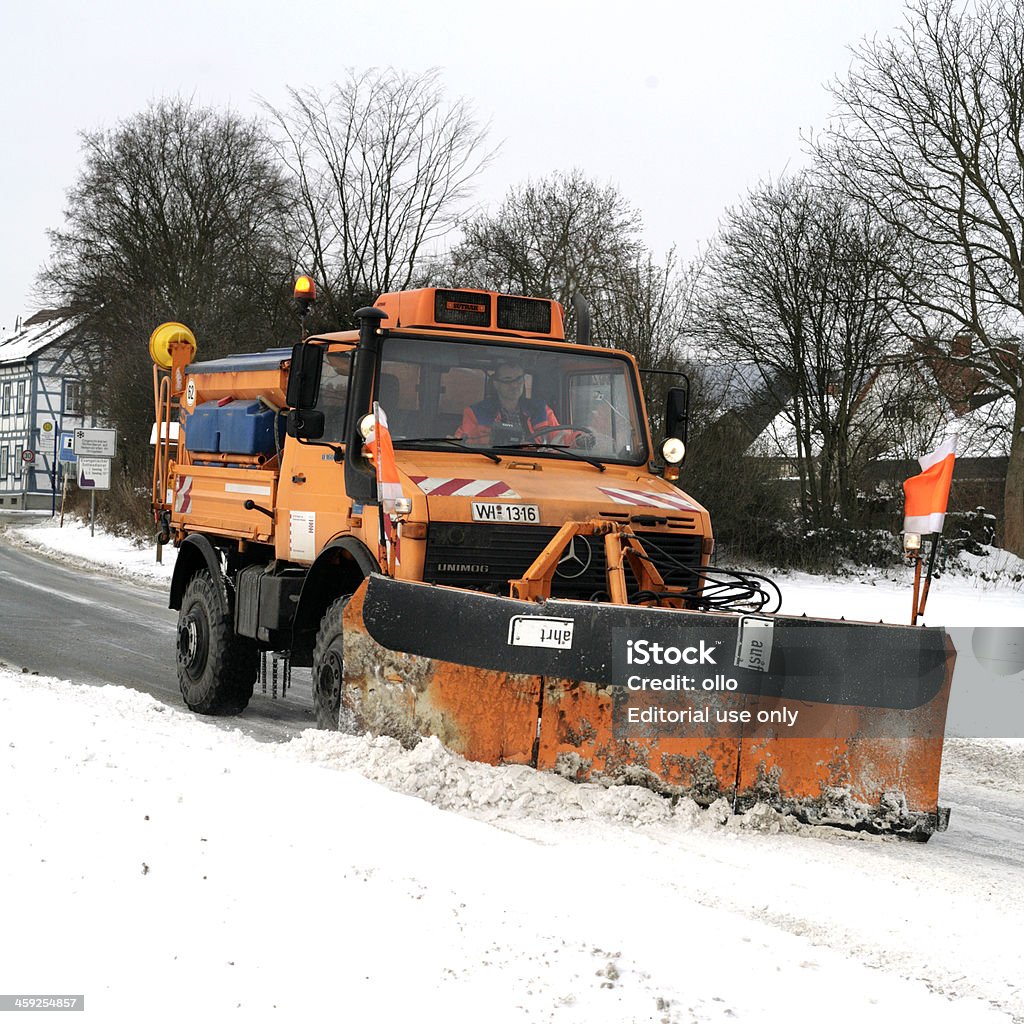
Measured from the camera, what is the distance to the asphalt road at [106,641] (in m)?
9.12

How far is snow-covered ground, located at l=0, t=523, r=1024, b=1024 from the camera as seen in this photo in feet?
11.1

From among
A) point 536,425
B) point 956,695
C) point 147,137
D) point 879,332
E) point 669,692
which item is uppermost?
point 147,137

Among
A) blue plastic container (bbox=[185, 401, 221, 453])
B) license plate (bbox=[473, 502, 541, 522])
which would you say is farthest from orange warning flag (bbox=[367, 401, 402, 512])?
blue plastic container (bbox=[185, 401, 221, 453])

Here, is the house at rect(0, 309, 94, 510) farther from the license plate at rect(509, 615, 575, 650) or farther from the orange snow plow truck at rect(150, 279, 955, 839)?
the license plate at rect(509, 615, 575, 650)

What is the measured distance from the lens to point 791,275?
24.9m

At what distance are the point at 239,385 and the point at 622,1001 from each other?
611 centimetres

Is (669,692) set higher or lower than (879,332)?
lower

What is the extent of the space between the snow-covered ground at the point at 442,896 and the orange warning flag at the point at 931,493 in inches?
61.0

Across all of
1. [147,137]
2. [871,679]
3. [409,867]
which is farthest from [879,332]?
[147,137]

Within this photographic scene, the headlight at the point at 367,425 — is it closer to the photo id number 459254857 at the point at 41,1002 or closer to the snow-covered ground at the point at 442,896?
the snow-covered ground at the point at 442,896

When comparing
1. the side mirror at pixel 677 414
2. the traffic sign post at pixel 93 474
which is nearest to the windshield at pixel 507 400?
the side mirror at pixel 677 414

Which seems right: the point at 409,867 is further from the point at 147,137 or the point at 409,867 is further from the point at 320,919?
the point at 147,137

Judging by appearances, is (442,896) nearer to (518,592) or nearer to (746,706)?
(746,706)

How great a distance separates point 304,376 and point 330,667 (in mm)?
1592
